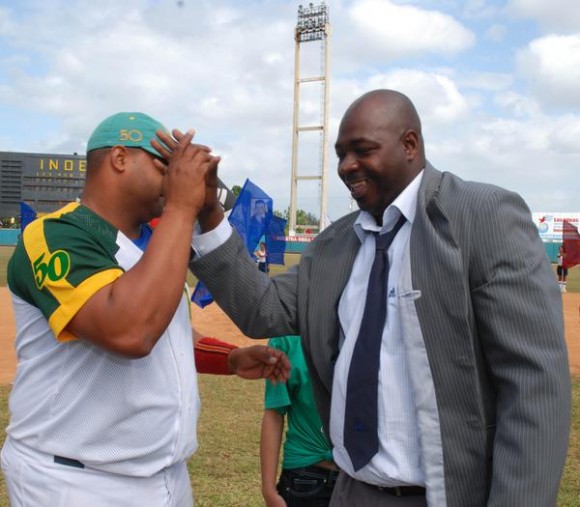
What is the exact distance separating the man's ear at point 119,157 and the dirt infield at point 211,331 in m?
7.38

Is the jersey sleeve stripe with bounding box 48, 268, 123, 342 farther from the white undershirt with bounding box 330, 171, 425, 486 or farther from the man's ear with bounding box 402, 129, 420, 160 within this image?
the man's ear with bounding box 402, 129, 420, 160

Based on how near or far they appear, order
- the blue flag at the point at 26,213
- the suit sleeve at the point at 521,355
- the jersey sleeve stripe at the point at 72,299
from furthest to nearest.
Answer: the blue flag at the point at 26,213 < the jersey sleeve stripe at the point at 72,299 < the suit sleeve at the point at 521,355

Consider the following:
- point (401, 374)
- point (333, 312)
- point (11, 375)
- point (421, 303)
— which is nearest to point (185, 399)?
point (333, 312)

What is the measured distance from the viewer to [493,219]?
185cm

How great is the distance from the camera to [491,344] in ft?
5.98

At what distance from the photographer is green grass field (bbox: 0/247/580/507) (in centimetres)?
478

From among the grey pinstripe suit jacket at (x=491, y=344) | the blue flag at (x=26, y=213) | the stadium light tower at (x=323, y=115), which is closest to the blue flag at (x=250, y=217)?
the blue flag at (x=26, y=213)

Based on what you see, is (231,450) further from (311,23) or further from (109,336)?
(311,23)

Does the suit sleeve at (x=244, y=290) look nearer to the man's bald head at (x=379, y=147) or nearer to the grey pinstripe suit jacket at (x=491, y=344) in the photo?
the man's bald head at (x=379, y=147)

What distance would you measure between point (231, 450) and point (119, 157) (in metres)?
4.15

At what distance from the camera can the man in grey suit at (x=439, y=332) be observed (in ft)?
5.77

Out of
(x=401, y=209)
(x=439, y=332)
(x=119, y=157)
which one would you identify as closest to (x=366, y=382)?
(x=439, y=332)

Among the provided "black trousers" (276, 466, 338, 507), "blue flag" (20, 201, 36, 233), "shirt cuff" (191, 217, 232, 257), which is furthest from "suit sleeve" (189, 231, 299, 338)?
"blue flag" (20, 201, 36, 233)

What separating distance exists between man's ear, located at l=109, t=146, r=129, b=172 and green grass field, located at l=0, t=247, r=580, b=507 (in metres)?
3.19
